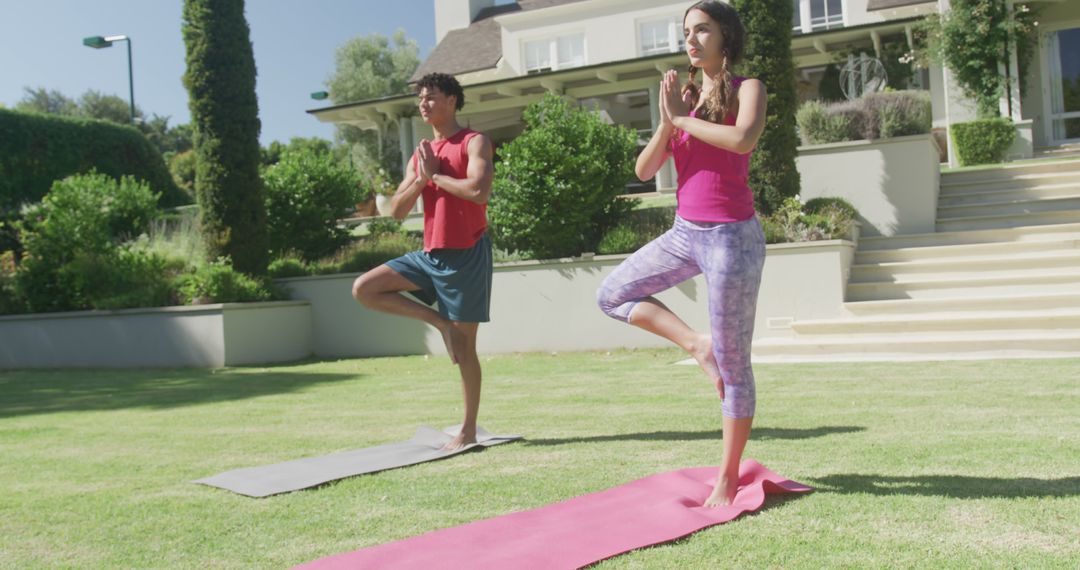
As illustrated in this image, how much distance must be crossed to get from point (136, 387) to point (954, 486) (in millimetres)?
8732

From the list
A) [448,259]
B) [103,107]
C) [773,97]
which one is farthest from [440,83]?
[103,107]

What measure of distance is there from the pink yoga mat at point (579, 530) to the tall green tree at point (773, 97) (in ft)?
28.3

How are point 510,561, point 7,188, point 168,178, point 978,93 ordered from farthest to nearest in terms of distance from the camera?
1. point 168,178
2. point 7,188
3. point 978,93
4. point 510,561

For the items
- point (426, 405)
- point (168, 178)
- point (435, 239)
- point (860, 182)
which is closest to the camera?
point (435, 239)

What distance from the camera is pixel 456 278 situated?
5121 millimetres

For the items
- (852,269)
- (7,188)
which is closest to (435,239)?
(852,269)

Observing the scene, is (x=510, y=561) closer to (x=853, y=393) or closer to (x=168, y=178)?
(x=853, y=393)

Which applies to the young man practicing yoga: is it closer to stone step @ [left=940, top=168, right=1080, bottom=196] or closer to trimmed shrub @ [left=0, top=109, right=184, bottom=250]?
stone step @ [left=940, top=168, right=1080, bottom=196]

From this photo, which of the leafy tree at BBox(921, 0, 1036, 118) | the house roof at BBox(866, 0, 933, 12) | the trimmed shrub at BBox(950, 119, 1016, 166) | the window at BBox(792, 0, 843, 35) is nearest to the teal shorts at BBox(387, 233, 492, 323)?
the trimmed shrub at BBox(950, 119, 1016, 166)

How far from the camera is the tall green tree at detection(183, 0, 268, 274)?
1320cm

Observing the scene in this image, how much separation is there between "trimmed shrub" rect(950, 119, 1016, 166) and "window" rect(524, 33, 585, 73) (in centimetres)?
1369

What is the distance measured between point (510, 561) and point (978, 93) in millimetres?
18706

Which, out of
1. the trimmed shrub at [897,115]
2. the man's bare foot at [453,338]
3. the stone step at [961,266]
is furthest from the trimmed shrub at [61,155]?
the man's bare foot at [453,338]

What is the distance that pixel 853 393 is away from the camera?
21.6 feet
